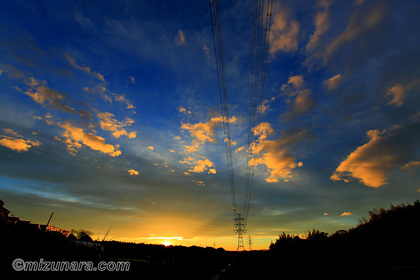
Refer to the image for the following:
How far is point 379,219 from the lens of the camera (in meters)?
53.2

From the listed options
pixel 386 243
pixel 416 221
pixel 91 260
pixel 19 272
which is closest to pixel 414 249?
pixel 386 243

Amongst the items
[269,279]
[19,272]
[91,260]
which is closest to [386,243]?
[269,279]

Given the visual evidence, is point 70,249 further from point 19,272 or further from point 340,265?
point 340,265

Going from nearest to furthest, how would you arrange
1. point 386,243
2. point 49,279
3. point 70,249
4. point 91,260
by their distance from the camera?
point 49,279, point 70,249, point 91,260, point 386,243

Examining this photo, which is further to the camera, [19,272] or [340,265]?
[340,265]

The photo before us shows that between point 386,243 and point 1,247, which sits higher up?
point 386,243

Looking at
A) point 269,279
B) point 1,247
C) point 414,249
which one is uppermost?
point 414,249

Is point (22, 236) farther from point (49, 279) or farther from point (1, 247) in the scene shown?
point (49, 279)

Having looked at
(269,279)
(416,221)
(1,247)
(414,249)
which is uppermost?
(416,221)

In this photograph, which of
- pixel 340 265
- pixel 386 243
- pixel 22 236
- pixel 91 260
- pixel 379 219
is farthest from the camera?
pixel 379 219

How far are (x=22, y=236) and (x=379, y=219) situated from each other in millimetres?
90716

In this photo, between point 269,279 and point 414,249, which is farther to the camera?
point 414,249

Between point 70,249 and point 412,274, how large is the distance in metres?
35.8

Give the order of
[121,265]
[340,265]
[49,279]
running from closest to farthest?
[49,279], [121,265], [340,265]
